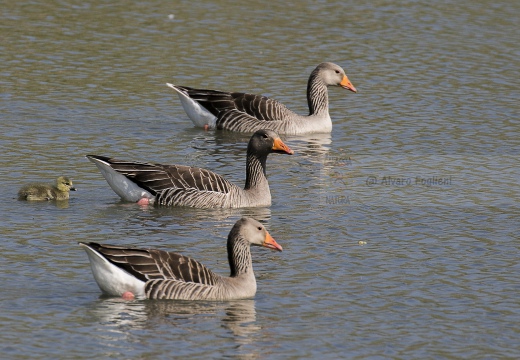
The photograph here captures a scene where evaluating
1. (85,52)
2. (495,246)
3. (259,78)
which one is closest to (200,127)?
Result: (259,78)

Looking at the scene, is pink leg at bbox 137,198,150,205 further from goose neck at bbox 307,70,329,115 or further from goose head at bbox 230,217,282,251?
goose neck at bbox 307,70,329,115

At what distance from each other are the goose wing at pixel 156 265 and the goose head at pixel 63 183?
485cm

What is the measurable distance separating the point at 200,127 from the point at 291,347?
13.2 m

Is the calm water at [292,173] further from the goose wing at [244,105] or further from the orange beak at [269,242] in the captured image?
the goose wing at [244,105]

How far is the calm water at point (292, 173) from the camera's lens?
12.8 metres

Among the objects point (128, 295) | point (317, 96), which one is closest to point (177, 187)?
point (128, 295)

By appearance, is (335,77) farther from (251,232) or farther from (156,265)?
(156,265)

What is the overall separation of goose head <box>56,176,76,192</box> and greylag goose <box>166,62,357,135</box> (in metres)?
6.79

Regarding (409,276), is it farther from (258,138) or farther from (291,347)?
(258,138)

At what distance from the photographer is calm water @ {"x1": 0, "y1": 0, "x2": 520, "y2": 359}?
12797 millimetres

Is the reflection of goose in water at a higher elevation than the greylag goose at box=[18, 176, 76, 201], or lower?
lower

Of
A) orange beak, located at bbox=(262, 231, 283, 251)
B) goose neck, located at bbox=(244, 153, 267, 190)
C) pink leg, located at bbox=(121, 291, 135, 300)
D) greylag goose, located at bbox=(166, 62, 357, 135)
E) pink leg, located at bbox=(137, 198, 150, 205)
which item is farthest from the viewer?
greylag goose, located at bbox=(166, 62, 357, 135)

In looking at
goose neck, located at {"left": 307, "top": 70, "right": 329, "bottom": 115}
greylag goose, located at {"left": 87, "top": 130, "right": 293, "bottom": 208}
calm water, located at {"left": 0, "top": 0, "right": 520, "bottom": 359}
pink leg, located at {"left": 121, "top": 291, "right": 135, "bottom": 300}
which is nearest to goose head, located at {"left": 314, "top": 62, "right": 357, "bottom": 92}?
goose neck, located at {"left": 307, "top": 70, "right": 329, "bottom": 115}

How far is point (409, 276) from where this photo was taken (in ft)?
48.6
